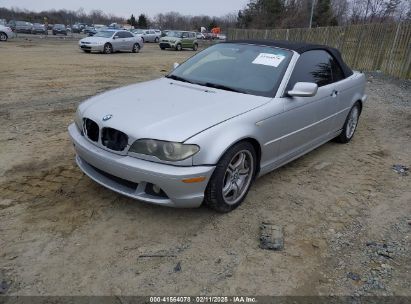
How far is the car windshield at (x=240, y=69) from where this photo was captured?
3977 mm

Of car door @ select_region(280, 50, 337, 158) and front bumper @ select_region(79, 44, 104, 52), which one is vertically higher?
car door @ select_region(280, 50, 337, 158)

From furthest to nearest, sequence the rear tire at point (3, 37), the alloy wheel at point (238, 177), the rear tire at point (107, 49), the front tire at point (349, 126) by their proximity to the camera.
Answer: the rear tire at point (3, 37), the rear tire at point (107, 49), the front tire at point (349, 126), the alloy wheel at point (238, 177)

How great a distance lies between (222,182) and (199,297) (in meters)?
1.05

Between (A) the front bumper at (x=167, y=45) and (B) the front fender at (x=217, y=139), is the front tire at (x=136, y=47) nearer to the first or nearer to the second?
(A) the front bumper at (x=167, y=45)

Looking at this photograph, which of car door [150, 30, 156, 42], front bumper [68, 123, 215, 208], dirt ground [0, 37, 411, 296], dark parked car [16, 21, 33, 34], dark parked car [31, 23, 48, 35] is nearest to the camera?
dirt ground [0, 37, 411, 296]

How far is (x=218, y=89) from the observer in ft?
13.1

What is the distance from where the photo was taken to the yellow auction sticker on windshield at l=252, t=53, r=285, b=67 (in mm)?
4172

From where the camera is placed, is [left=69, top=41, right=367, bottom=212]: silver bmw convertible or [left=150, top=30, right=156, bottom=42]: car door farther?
[left=150, top=30, right=156, bottom=42]: car door

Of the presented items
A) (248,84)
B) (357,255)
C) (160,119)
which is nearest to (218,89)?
(248,84)

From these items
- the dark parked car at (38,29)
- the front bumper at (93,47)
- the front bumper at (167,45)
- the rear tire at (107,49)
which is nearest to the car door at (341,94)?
the front bumper at (93,47)

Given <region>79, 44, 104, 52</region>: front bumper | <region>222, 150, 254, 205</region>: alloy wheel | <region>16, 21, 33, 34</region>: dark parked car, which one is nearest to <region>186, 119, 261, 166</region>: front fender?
<region>222, 150, 254, 205</region>: alloy wheel

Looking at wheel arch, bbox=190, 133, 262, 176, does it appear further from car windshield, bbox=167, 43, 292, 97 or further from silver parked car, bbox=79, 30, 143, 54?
silver parked car, bbox=79, 30, 143, 54

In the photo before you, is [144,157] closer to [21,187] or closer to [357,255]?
[21,187]

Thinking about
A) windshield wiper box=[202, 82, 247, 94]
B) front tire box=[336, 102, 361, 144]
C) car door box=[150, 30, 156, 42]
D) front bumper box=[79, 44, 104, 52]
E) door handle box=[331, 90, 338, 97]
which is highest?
windshield wiper box=[202, 82, 247, 94]
